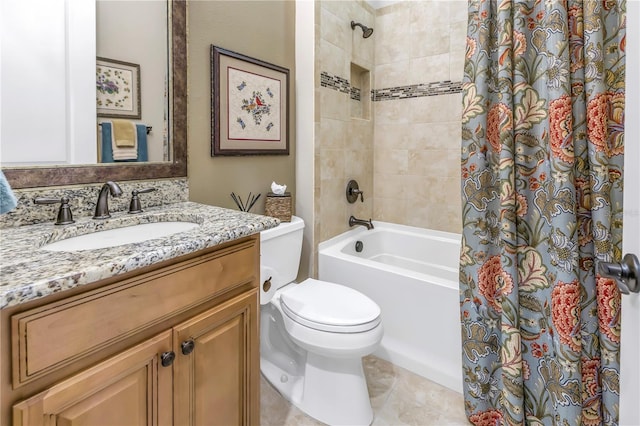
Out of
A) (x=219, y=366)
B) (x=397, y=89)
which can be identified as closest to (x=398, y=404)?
(x=219, y=366)

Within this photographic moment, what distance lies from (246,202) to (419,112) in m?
1.44

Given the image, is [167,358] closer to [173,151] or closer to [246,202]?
[173,151]

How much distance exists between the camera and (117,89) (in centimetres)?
129

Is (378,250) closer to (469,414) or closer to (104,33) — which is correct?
(469,414)

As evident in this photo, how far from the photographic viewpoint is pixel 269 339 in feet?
6.15

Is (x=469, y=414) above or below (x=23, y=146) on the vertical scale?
below

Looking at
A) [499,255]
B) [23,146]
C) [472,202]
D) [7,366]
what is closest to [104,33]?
[23,146]

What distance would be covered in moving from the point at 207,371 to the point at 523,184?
1.26 m

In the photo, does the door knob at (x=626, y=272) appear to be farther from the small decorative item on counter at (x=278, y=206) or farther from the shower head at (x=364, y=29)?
the shower head at (x=364, y=29)

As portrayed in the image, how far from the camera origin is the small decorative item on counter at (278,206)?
1838mm

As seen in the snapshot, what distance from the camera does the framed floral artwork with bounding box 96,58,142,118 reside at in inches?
48.9

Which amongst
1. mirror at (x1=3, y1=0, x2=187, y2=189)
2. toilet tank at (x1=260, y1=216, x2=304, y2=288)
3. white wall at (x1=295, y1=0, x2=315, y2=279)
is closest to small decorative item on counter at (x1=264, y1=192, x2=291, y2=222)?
toilet tank at (x1=260, y1=216, x2=304, y2=288)

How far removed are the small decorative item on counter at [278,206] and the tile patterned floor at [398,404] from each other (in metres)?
0.85


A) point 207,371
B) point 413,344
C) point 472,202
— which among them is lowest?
point 413,344
